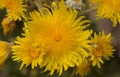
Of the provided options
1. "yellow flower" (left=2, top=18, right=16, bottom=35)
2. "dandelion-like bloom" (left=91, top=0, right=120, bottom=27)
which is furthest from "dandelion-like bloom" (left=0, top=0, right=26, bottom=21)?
"dandelion-like bloom" (left=91, top=0, right=120, bottom=27)

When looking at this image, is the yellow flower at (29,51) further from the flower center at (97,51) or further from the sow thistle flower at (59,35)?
the flower center at (97,51)

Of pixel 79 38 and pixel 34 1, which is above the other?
pixel 34 1

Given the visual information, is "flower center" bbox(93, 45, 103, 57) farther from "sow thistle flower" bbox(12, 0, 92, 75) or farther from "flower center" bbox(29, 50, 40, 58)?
"flower center" bbox(29, 50, 40, 58)

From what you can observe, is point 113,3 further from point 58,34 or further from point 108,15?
point 58,34

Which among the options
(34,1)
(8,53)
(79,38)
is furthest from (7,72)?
(79,38)

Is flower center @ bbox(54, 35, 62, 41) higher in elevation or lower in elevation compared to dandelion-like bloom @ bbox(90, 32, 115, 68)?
higher

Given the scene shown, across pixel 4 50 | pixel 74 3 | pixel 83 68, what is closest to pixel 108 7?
pixel 74 3

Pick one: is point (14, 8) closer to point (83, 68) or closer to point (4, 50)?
point (4, 50)
